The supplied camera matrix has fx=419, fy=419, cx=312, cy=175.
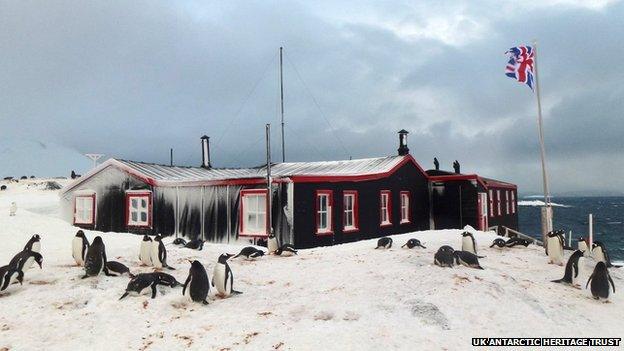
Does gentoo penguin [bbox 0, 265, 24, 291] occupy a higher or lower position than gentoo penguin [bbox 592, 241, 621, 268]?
higher

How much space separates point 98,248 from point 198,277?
3.66 metres

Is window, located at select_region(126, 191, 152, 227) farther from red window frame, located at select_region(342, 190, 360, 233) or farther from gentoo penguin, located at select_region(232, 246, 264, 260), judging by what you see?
red window frame, located at select_region(342, 190, 360, 233)

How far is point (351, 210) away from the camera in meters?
21.2

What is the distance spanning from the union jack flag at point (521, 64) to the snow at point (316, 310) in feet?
40.8

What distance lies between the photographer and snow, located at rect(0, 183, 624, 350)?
819cm

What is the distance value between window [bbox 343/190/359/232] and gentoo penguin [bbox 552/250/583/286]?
970 cm

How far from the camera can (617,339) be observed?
9.13 metres

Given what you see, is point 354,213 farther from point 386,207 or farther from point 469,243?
point 469,243

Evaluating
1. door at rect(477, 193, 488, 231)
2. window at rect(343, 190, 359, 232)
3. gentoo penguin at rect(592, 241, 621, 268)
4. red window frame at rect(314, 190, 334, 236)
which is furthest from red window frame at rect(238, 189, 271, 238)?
door at rect(477, 193, 488, 231)

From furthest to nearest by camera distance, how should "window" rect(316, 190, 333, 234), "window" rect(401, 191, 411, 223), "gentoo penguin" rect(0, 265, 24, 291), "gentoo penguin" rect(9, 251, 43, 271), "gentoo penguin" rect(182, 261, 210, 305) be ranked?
1. "window" rect(401, 191, 411, 223)
2. "window" rect(316, 190, 333, 234)
3. "gentoo penguin" rect(9, 251, 43, 271)
4. "gentoo penguin" rect(0, 265, 24, 291)
5. "gentoo penguin" rect(182, 261, 210, 305)

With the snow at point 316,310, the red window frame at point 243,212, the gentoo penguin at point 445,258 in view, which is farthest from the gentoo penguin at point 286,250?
the gentoo penguin at point 445,258

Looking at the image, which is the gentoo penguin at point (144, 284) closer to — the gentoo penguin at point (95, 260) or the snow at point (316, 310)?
the snow at point (316, 310)

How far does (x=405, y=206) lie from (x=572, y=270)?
13.3 metres

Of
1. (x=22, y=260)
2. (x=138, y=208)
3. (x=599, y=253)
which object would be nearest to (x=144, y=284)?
(x=22, y=260)
